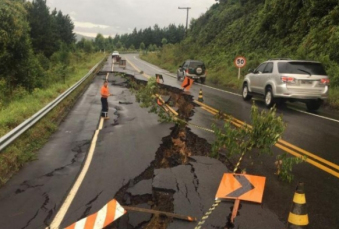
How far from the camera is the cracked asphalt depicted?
4.49m

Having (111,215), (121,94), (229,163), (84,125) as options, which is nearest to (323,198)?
(229,163)

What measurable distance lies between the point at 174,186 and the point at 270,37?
25.5 m

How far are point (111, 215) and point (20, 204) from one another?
5.19 feet

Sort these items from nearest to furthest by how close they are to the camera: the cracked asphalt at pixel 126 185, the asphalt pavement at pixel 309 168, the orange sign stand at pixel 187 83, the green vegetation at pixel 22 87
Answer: the cracked asphalt at pixel 126 185
the asphalt pavement at pixel 309 168
the green vegetation at pixel 22 87
the orange sign stand at pixel 187 83

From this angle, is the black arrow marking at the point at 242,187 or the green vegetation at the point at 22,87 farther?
the green vegetation at the point at 22,87

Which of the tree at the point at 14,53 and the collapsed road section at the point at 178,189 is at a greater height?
the tree at the point at 14,53

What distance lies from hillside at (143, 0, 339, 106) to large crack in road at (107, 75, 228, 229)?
964 centimetres

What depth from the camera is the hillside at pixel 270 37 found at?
1884 cm

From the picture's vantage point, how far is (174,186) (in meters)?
5.54

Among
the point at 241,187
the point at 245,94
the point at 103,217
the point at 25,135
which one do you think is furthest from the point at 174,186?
the point at 245,94

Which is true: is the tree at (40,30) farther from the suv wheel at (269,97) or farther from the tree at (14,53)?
the suv wheel at (269,97)

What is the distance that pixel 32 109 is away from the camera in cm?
1139

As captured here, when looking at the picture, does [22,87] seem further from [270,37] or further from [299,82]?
[270,37]

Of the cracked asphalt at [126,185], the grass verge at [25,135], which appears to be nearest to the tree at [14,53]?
the grass verge at [25,135]
